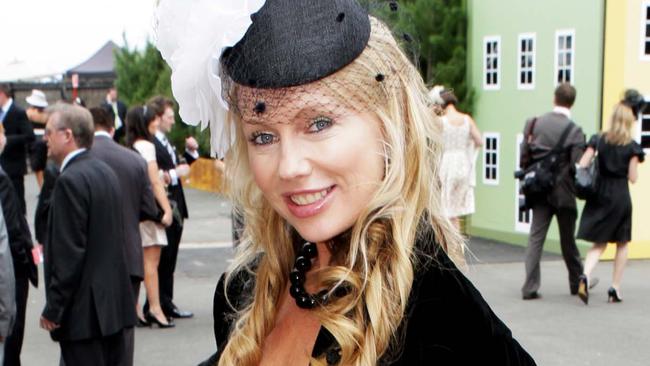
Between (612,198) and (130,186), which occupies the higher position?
(130,186)

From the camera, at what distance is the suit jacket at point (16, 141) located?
10.4 metres

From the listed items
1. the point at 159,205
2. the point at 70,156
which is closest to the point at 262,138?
the point at 70,156

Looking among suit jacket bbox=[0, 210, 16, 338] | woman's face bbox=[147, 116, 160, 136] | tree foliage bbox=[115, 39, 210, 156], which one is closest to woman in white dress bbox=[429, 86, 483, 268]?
woman's face bbox=[147, 116, 160, 136]

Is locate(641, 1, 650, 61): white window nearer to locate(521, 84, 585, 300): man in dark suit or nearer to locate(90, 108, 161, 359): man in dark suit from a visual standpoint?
locate(521, 84, 585, 300): man in dark suit

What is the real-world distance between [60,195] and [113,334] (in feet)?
2.54

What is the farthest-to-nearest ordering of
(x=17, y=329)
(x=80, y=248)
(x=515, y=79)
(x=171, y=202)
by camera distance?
1. (x=515, y=79)
2. (x=171, y=202)
3. (x=17, y=329)
4. (x=80, y=248)

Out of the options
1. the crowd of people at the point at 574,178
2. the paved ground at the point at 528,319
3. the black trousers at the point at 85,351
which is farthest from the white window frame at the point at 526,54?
the black trousers at the point at 85,351

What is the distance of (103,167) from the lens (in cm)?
446

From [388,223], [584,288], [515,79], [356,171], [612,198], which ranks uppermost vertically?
[515,79]

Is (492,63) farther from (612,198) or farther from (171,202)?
(171,202)

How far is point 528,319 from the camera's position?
7055 mm

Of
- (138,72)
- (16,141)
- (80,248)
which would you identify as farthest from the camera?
(138,72)

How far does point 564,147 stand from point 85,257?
186 inches

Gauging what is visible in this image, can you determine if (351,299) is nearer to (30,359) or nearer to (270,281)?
(270,281)
